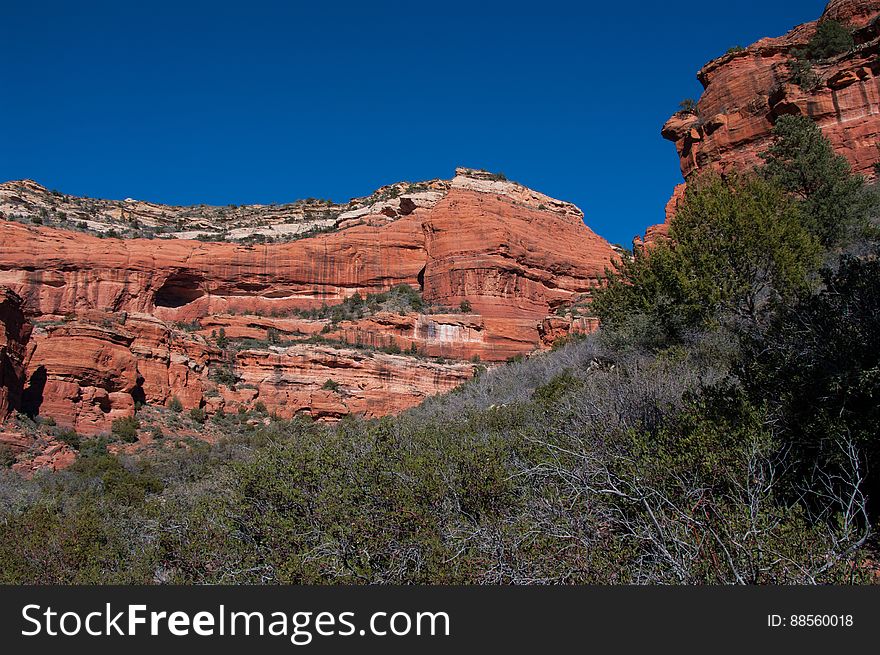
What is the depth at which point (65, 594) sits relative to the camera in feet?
16.6

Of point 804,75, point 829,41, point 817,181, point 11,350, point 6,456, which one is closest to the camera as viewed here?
point 817,181

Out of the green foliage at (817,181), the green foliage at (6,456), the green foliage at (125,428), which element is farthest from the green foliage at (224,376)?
the green foliage at (817,181)

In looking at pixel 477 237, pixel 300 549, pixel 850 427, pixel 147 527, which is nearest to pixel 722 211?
pixel 850 427

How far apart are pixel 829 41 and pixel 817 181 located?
1622 centimetres

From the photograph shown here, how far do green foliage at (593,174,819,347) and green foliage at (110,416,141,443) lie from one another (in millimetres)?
24909

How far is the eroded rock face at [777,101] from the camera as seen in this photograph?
29.6 meters

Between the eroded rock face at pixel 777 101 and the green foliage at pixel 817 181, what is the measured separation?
3.84 metres

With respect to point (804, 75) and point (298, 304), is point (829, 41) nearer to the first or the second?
point (804, 75)

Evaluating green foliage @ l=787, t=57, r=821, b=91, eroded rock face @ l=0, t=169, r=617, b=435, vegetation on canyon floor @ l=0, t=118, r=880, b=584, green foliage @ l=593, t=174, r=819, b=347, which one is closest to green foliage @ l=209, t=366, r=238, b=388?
eroded rock face @ l=0, t=169, r=617, b=435

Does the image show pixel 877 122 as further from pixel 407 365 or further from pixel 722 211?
pixel 407 365

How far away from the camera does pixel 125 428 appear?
31.9m

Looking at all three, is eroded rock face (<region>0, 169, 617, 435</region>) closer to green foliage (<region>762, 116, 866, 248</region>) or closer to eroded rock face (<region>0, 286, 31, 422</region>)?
eroded rock face (<region>0, 286, 31, 422</region>)

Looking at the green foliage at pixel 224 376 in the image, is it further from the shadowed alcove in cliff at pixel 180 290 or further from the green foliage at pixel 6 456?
the green foliage at pixel 6 456

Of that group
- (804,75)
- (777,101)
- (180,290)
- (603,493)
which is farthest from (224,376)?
(603,493)
